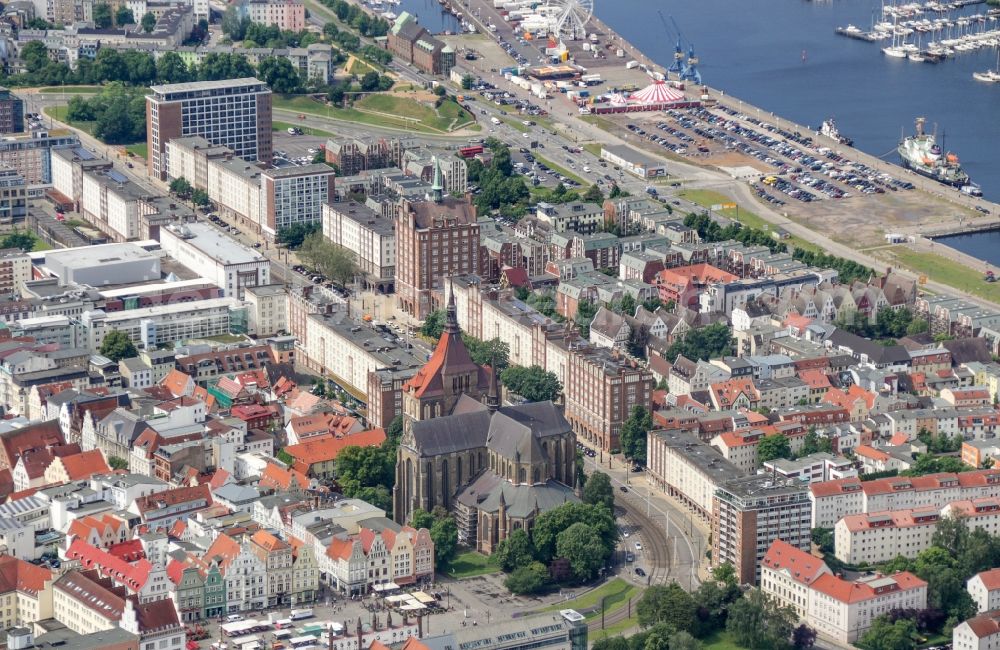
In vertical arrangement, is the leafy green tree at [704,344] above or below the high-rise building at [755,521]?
below

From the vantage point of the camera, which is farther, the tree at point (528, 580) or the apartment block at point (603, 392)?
the apartment block at point (603, 392)

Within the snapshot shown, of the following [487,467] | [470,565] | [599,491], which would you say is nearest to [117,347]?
[487,467]

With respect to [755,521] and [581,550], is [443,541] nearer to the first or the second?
[581,550]

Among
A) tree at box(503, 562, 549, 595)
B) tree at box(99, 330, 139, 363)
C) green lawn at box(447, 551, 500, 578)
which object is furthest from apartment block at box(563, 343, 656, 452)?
tree at box(99, 330, 139, 363)

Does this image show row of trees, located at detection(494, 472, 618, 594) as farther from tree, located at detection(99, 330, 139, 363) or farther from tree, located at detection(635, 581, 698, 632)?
tree, located at detection(99, 330, 139, 363)

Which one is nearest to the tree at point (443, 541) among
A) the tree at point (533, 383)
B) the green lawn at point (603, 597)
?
the green lawn at point (603, 597)

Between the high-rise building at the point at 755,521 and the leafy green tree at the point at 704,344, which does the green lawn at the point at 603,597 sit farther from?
the leafy green tree at the point at 704,344

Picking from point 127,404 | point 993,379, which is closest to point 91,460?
point 127,404

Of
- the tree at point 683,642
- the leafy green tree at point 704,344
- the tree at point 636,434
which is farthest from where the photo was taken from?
the leafy green tree at point 704,344
